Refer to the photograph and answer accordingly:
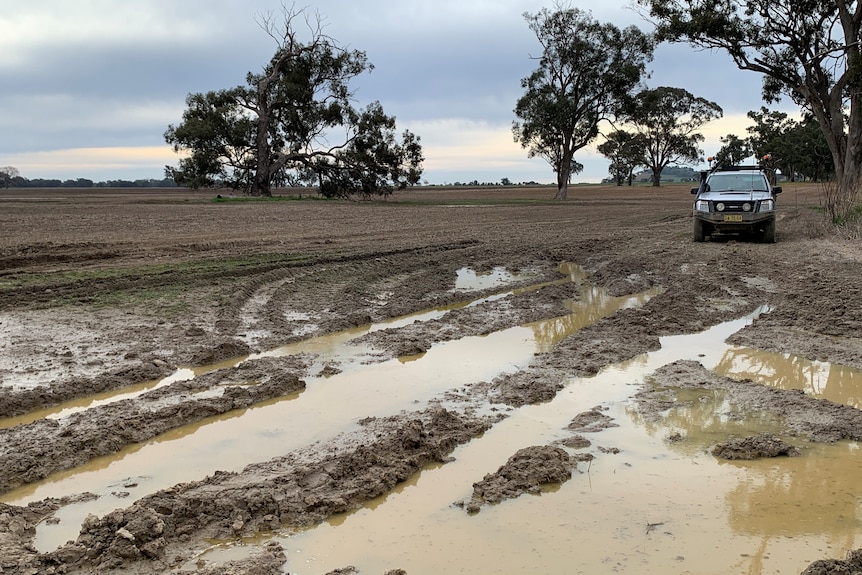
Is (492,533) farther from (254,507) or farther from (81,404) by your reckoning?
(81,404)

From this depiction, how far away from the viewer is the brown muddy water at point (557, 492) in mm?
3627

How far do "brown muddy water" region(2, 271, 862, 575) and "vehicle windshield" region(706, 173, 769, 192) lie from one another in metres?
11.9

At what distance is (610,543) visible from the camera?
147 inches

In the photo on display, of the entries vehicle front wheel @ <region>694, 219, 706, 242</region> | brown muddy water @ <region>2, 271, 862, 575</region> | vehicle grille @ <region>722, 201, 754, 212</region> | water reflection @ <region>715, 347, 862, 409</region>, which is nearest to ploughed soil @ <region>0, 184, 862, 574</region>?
brown muddy water @ <region>2, 271, 862, 575</region>

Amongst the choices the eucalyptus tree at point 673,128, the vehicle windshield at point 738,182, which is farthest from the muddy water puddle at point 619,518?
the eucalyptus tree at point 673,128

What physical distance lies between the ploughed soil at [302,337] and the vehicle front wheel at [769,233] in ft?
0.90

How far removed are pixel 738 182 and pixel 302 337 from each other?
1387cm

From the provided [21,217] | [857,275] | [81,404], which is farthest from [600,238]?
[21,217]

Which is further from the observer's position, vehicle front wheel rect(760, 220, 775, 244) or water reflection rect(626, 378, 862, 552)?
vehicle front wheel rect(760, 220, 775, 244)

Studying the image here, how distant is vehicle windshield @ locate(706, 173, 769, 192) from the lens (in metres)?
17.6

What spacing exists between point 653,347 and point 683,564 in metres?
4.64

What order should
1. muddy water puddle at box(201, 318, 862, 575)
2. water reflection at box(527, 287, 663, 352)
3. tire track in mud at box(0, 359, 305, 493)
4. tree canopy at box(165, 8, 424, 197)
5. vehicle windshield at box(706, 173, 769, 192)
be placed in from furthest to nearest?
tree canopy at box(165, 8, 424, 197) < vehicle windshield at box(706, 173, 769, 192) < water reflection at box(527, 287, 663, 352) < tire track in mud at box(0, 359, 305, 493) < muddy water puddle at box(201, 318, 862, 575)

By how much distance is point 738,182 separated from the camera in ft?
58.5

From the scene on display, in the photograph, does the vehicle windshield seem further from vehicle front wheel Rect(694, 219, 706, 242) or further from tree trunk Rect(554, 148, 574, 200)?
tree trunk Rect(554, 148, 574, 200)
